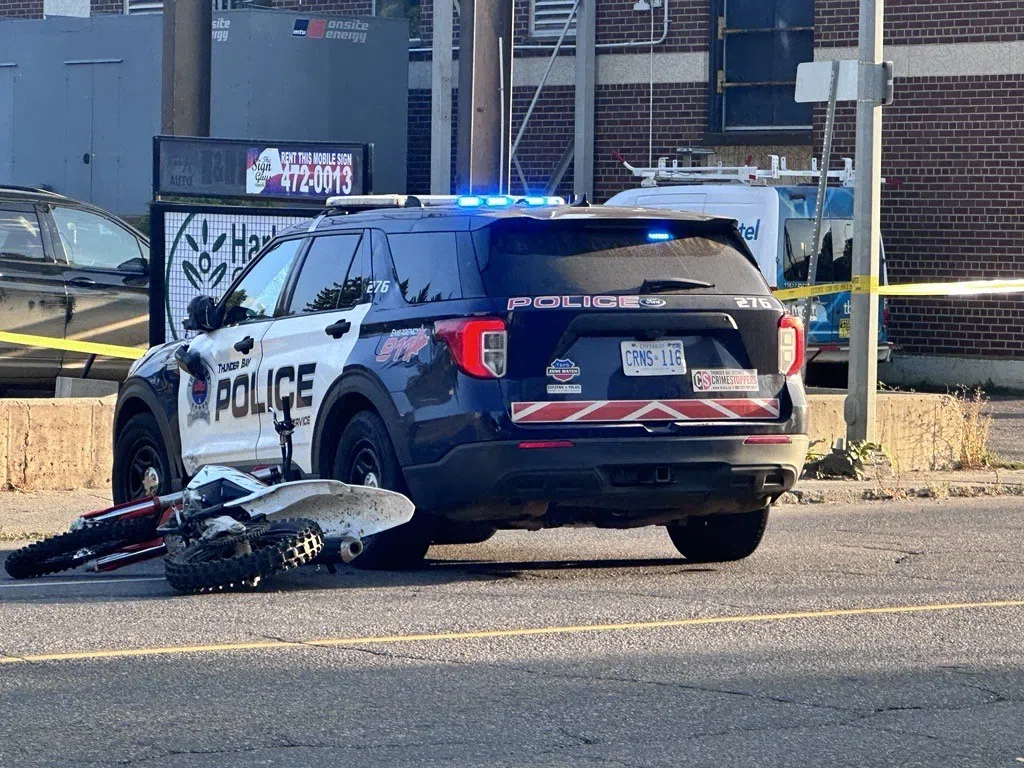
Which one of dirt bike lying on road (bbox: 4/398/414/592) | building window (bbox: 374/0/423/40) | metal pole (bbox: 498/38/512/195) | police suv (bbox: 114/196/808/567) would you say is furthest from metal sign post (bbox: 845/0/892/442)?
building window (bbox: 374/0/423/40)

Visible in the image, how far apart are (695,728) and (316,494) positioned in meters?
3.15

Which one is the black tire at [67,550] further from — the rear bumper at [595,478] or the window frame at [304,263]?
the rear bumper at [595,478]

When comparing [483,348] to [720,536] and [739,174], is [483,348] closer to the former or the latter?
[720,536]

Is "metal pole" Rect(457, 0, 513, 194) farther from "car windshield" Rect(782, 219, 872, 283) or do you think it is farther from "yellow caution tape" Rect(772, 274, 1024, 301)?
"car windshield" Rect(782, 219, 872, 283)

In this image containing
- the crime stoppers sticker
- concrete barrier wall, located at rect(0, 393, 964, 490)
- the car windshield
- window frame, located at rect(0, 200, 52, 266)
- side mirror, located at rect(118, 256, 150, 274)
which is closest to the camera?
the crime stoppers sticker

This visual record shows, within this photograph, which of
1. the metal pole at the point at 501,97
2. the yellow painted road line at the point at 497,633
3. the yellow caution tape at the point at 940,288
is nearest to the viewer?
the yellow painted road line at the point at 497,633

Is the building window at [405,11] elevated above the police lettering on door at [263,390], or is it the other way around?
the building window at [405,11]

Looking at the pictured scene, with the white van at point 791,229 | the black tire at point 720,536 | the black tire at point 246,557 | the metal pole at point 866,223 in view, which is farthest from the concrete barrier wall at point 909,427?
the black tire at point 246,557

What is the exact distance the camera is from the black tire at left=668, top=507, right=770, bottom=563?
30.5 feet

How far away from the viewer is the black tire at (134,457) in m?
10.5

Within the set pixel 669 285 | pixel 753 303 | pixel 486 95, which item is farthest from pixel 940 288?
pixel 669 285

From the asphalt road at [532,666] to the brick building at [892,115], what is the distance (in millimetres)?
13014

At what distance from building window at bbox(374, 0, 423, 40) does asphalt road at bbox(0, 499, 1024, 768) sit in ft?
58.9

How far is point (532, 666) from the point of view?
641 centimetres
